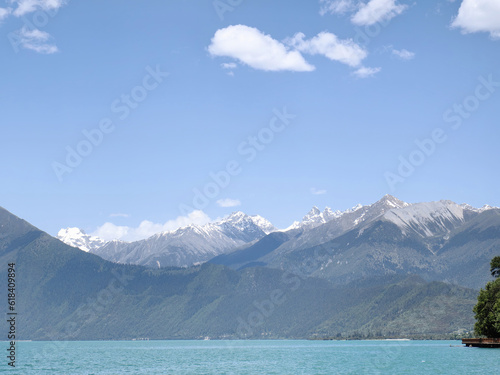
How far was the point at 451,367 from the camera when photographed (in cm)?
18312

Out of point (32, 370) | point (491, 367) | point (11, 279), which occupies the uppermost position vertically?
point (11, 279)

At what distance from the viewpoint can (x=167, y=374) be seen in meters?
179

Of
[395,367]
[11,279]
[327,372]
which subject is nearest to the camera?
[11,279]

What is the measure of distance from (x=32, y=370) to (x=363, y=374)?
95.7 m

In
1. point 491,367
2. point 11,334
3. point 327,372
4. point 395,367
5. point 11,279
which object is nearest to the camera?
point 11,279

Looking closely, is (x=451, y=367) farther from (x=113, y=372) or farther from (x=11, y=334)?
(x=11, y=334)

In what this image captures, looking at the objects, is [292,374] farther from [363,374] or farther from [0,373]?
[0,373]

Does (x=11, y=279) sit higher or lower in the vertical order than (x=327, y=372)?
higher

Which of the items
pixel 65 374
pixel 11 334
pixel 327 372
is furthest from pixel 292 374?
pixel 11 334

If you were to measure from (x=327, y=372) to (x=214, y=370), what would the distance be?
34.4m

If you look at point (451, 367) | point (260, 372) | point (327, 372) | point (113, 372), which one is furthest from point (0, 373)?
point (451, 367)

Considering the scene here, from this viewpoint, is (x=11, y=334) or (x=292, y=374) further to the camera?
(x=292, y=374)

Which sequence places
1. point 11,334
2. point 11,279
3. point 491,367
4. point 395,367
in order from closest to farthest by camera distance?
point 11,279, point 11,334, point 491,367, point 395,367

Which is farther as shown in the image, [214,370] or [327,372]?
[214,370]
